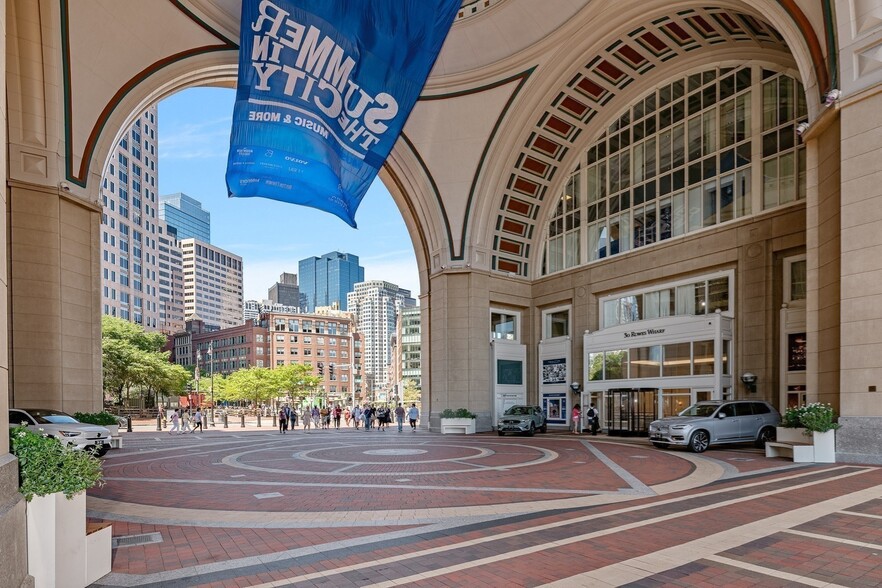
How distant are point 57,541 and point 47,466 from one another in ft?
2.70

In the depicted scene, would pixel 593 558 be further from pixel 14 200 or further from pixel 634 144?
pixel 634 144

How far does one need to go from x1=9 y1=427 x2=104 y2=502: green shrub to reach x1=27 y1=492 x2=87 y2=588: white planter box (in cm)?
9

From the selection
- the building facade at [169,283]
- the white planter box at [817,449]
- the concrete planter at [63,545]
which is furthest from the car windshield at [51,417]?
the building facade at [169,283]

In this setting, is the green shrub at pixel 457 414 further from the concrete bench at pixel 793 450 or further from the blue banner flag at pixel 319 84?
the concrete bench at pixel 793 450

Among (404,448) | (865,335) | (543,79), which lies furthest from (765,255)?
(404,448)

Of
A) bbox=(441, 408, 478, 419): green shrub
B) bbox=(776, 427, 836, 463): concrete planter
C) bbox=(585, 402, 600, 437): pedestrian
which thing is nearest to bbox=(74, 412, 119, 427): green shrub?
bbox=(441, 408, 478, 419): green shrub

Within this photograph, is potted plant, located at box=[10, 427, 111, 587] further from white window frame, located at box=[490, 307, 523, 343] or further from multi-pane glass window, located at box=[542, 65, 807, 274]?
white window frame, located at box=[490, 307, 523, 343]

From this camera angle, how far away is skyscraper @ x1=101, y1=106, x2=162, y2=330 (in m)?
92.9

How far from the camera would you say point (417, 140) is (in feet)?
107

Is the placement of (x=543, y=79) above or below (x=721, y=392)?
above

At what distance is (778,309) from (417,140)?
20012 mm

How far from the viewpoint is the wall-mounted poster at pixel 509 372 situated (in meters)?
34.3

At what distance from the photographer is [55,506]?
18.2 ft

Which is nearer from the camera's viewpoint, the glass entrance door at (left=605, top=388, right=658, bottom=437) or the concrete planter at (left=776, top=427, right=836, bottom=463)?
the concrete planter at (left=776, top=427, right=836, bottom=463)
